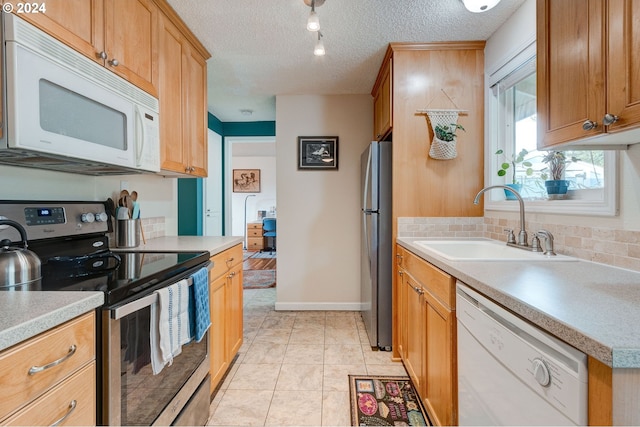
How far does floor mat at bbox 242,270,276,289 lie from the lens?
166 inches

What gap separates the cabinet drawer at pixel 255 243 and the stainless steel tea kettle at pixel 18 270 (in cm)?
638

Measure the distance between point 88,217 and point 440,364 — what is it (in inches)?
73.0

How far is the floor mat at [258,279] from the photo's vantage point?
4211mm

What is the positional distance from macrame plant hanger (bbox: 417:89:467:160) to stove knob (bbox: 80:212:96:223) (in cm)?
213

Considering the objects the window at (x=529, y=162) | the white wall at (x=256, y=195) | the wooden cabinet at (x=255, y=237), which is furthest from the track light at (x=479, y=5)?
the white wall at (x=256, y=195)

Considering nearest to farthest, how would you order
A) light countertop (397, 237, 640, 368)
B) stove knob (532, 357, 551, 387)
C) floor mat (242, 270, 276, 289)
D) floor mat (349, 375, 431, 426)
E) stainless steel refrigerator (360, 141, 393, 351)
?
light countertop (397, 237, 640, 368) < stove knob (532, 357, 551, 387) < floor mat (349, 375, 431, 426) < stainless steel refrigerator (360, 141, 393, 351) < floor mat (242, 270, 276, 289)

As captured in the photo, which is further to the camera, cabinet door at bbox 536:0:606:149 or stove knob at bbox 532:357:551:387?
cabinet door at bbox 536:0:606:149

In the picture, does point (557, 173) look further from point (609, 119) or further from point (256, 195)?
point (256, 195)

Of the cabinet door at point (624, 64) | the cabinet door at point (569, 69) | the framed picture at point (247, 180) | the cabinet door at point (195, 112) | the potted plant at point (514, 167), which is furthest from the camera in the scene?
the framed picture at point (247, 180)

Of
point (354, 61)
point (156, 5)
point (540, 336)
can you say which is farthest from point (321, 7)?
point (540, 336)

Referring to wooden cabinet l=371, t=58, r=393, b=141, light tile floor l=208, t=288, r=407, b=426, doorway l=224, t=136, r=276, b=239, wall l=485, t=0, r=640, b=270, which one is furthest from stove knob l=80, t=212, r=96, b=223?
doorway l=224, t=136, r=276, b=239

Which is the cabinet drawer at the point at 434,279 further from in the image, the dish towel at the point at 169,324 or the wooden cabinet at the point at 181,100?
the wooden cabinet at the point at 181,100

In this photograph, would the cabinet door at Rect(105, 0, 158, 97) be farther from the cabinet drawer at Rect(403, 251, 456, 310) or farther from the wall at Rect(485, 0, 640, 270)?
the wall at Rect(485, 0, 640, 270)

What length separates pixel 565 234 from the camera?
145cm
